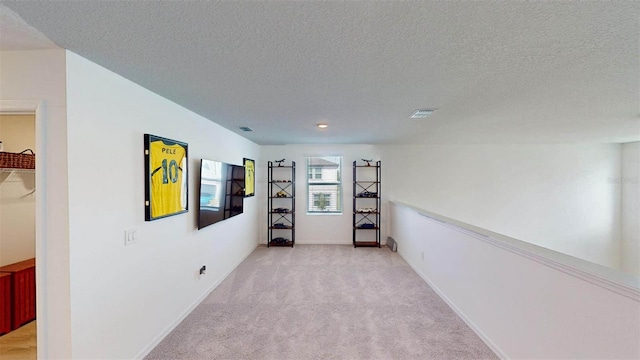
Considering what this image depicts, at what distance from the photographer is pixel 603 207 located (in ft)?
19.5

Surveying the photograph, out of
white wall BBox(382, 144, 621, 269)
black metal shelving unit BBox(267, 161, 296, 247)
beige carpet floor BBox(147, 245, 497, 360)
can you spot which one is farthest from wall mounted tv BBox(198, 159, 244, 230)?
white wall BBox(382, 144, 621, 269)

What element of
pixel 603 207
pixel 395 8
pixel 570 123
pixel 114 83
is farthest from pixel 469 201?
pixel 114 83

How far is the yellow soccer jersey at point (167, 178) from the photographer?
233 cm

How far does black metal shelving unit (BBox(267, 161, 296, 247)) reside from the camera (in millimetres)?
5922

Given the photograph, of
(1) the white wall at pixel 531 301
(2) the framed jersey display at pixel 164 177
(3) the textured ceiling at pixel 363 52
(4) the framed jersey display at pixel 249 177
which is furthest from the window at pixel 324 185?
(2) the framed jersey display at pixel 164 177

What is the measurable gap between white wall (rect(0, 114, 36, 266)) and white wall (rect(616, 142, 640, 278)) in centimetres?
1045

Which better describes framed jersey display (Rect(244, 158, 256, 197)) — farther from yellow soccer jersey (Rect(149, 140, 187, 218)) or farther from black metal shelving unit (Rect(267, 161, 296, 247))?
yellow soccer jersey (Rect(149, 140, 187, 218))

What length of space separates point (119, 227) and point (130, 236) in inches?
5.4

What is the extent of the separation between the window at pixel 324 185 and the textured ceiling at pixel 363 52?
10.9 feet

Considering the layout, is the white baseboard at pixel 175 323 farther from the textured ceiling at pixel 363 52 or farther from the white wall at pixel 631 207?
the white wall at pixel 631 207

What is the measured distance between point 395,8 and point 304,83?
102cm

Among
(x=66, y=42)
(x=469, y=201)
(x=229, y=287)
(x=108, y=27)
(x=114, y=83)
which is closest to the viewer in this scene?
(x=108, y=27)

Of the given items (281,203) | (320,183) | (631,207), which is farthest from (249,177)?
(631,207)

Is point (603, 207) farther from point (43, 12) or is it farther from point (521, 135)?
point (43, 12)
